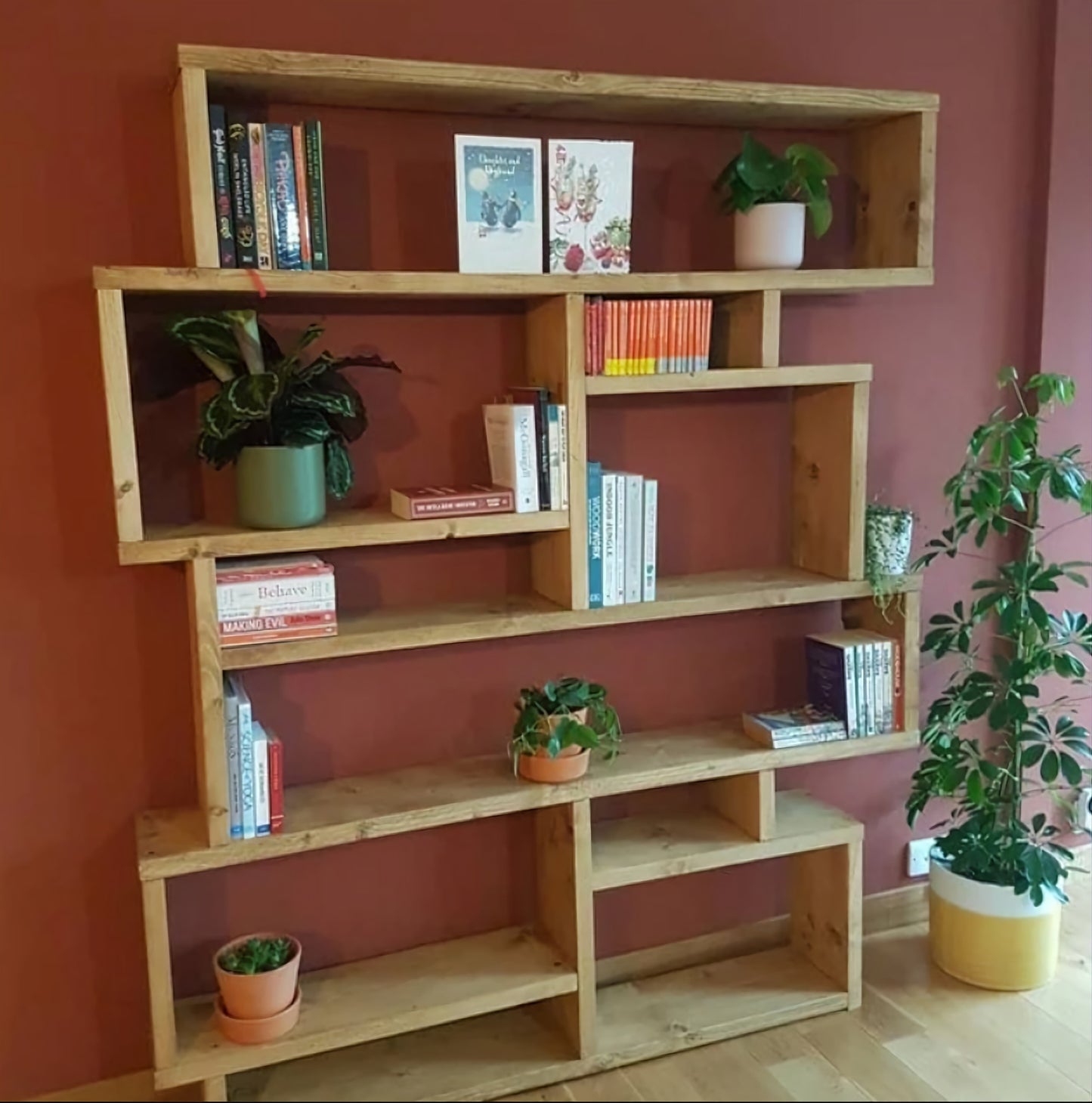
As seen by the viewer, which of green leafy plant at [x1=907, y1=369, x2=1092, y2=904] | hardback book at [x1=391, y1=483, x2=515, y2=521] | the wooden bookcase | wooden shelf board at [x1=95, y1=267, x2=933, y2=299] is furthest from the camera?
green leafy plant at [x1=907, y1=369, x2=1092, y2=904]

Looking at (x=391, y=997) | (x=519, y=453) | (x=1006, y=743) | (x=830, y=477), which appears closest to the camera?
(x=519, y=453)

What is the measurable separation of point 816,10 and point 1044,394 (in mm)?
948

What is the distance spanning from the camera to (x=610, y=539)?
2289mm

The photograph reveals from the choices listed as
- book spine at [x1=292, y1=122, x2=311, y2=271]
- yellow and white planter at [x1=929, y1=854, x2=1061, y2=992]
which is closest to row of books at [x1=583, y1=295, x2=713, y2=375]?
book spine at [x1=292, y1=122, x2=311, y2=271]

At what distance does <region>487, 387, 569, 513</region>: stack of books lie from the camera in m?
2.16

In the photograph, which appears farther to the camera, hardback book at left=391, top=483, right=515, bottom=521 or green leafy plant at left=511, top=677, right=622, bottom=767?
green leafy plant at left=511, top=677, right=622, bottom=767

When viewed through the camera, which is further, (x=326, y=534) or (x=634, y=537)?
(x=634, y=537)

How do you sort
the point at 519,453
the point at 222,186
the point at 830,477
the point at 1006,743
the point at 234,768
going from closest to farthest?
1. the point at 222,186
2. the point at 234,768
3. the point at 519,453
4. the point at 830,477
5. the point at 1006,743

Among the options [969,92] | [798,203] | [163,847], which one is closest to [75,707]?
[163,847]

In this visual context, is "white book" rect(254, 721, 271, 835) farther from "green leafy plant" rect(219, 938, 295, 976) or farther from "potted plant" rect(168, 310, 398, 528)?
"potted plant" rect(168, 310, 398, 528)

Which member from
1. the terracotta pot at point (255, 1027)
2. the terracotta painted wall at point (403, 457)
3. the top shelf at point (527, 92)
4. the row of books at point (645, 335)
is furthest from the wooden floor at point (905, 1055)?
the top shelf at point (527, 92)

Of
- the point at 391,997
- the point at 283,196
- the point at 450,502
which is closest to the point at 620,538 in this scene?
the point at 450,502

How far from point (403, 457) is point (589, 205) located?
23.7 inches

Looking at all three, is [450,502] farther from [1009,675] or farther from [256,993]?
[1009,675]
